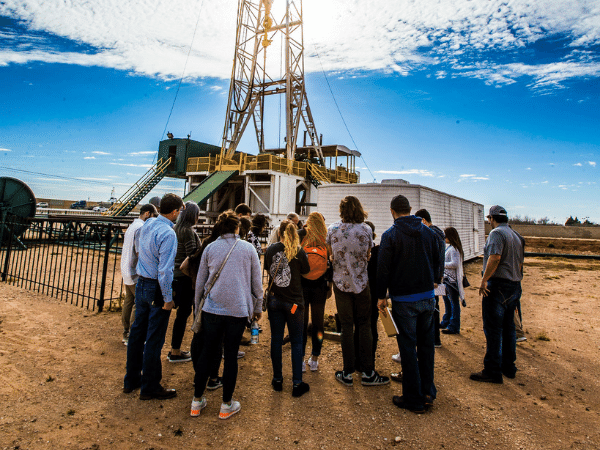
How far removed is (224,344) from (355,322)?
154 cm

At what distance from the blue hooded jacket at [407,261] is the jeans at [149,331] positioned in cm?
219

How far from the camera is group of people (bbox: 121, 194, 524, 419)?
2.96m

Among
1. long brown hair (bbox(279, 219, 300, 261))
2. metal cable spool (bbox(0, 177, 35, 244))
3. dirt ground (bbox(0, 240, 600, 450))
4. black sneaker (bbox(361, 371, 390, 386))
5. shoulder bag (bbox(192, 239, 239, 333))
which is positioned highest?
metal cable spool (bbox(0, 177, 35, 244))

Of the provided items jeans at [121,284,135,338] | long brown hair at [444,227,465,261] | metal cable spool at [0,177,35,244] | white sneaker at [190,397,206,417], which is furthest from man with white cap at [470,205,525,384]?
metal cable spool at [0,177,35,244]

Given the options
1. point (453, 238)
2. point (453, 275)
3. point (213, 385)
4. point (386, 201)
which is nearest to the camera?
point (213, 385)

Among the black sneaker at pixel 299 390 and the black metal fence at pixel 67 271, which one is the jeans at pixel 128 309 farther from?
the black sneaker at pixel 299 390

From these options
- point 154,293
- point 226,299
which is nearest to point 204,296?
point 226,299

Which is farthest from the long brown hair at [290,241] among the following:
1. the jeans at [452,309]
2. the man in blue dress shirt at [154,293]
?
the jeans at [452,309]

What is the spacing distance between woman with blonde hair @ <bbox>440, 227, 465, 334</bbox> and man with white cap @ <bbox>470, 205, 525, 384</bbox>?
3.60 ft

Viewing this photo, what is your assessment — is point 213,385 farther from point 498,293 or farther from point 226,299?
point 498,293

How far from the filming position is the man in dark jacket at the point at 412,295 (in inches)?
125

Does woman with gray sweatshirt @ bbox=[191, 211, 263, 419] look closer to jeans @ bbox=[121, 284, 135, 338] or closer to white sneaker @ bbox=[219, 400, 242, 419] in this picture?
white sneaker @ bbox=[219, 400, 242, 419]

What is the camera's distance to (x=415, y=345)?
10.6 ft

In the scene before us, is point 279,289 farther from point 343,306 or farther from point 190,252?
point 190,252
